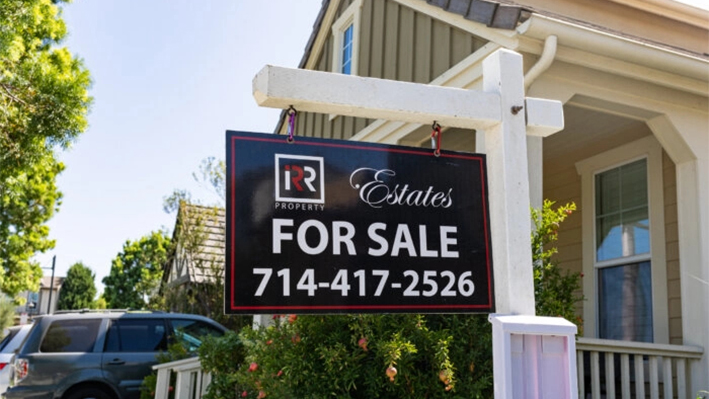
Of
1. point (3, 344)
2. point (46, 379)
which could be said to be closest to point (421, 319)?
point (46, 379)

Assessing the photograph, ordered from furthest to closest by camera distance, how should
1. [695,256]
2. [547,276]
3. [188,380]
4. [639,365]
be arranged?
[188,380], [695,256], [639,365], [547,276]

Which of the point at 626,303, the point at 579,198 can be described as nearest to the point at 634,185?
the point at 579,198

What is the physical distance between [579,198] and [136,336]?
241 inches

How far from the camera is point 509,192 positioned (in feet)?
8.49

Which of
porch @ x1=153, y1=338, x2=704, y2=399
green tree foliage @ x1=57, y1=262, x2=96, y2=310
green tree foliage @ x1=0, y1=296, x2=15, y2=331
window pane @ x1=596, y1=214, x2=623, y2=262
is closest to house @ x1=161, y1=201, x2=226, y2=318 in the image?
green tree foliage @ x1=0, y1=296, x2=15, y2=331

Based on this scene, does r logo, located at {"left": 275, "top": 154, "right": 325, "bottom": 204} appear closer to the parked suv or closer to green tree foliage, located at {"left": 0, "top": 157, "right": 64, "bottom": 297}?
the parked suv

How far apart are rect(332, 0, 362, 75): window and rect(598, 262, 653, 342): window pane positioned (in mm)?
4136

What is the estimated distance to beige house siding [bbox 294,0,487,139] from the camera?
6379 mm

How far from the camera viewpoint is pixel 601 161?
748 cm

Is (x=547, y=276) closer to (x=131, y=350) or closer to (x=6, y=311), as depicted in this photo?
(x=131, y=350)

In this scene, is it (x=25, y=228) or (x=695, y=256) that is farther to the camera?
(x=25, y=228)

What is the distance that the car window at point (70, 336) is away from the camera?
866cm

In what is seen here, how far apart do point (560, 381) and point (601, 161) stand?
5609 millimetres

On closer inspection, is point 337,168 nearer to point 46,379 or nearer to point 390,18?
point 390,18
